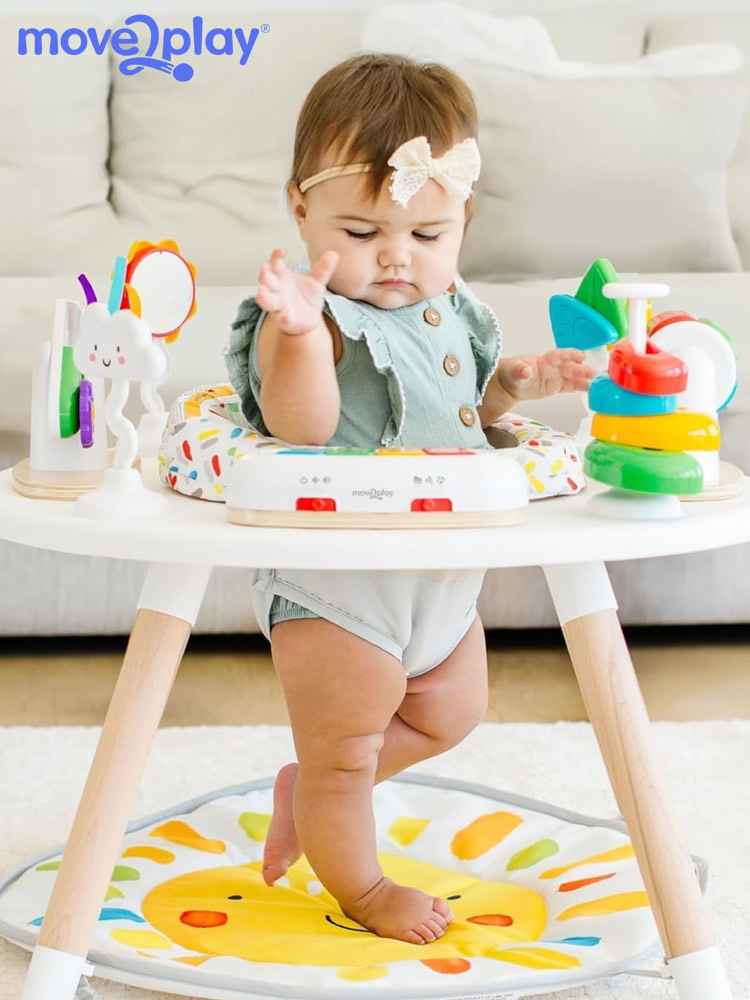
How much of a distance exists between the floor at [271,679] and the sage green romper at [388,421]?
61cm

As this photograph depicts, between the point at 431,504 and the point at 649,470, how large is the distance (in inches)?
4.8

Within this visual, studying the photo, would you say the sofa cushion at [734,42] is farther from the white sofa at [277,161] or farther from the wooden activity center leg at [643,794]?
the wooden activity center leg at [643,794]

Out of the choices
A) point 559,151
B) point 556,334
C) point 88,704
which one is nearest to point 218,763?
point 88,704

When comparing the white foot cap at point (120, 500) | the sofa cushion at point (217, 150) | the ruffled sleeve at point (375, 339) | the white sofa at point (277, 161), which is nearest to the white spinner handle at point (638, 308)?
the ruffled sleeve at point (375, 339)

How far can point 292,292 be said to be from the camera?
0.73m

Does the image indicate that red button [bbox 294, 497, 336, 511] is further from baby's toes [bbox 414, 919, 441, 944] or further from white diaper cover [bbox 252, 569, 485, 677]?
baby's toes [bbox 414, 919, 441, 944]

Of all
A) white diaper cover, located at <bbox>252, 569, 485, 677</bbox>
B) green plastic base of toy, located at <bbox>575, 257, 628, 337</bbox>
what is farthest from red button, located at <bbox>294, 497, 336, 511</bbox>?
green plastic base of toy, located at <bbox>575, 257, 628, 337</bbox>

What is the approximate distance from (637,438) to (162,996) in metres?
0.48

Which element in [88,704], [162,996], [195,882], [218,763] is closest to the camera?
[162,996]

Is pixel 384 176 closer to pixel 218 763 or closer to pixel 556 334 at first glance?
pixel 556 334

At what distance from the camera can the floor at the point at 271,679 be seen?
4.91ft

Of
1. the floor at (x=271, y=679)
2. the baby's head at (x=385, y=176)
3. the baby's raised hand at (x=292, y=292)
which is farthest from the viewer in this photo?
the floor at (x=271, y=679)

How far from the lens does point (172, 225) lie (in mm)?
2029

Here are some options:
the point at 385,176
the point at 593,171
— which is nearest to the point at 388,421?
the point at 385,176
